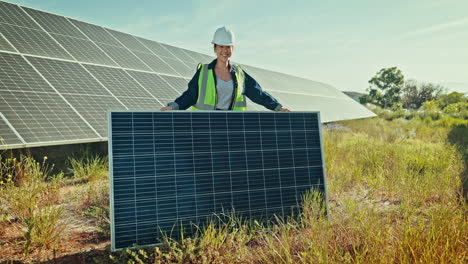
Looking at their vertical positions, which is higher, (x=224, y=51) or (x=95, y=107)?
(x=224, y=51)

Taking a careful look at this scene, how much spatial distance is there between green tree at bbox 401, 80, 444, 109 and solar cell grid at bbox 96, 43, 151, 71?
4718 cm

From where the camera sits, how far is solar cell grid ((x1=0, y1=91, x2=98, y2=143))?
6.04 metres

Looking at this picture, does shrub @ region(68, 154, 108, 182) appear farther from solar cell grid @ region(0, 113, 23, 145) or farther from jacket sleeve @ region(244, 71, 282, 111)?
jacket sleeve @ region(244, 71, 282, 111)

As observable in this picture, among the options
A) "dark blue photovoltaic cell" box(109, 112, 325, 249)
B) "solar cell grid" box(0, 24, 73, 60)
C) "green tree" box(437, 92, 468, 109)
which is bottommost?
"dark blue photovoltaic cell" box(109, 112, 325, 249)

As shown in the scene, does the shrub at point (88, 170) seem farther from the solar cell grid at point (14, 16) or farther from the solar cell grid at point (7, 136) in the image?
the solar cell grid at point (14, 16)

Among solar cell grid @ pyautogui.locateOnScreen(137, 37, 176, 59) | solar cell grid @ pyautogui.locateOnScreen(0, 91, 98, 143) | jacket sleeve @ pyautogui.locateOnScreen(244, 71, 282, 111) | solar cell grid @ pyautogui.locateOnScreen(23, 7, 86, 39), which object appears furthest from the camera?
solar cell grid @ pyautogui.locateOnScreen(137, 37, 176, 59)

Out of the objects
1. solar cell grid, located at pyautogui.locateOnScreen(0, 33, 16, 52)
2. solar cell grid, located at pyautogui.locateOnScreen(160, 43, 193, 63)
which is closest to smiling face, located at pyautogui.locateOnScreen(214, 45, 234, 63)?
solar cell grid, located at pyautogui.locateOnScreen(0, 33, 16, 52)

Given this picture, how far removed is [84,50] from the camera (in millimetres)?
10312

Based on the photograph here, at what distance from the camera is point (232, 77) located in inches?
190

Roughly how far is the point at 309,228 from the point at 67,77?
23.3 feet

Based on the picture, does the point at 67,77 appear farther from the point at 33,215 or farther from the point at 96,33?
the point at 33,215

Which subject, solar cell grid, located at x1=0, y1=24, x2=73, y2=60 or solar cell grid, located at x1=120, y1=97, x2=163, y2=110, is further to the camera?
solar cell grid, located at x1=0, y1=24, x2=73, y2=60

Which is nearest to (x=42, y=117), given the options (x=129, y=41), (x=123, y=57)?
(x=123, y=57)

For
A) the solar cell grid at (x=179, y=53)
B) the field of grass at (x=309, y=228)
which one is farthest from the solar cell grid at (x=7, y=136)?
the solar cell grid at (x=179, y=53)
